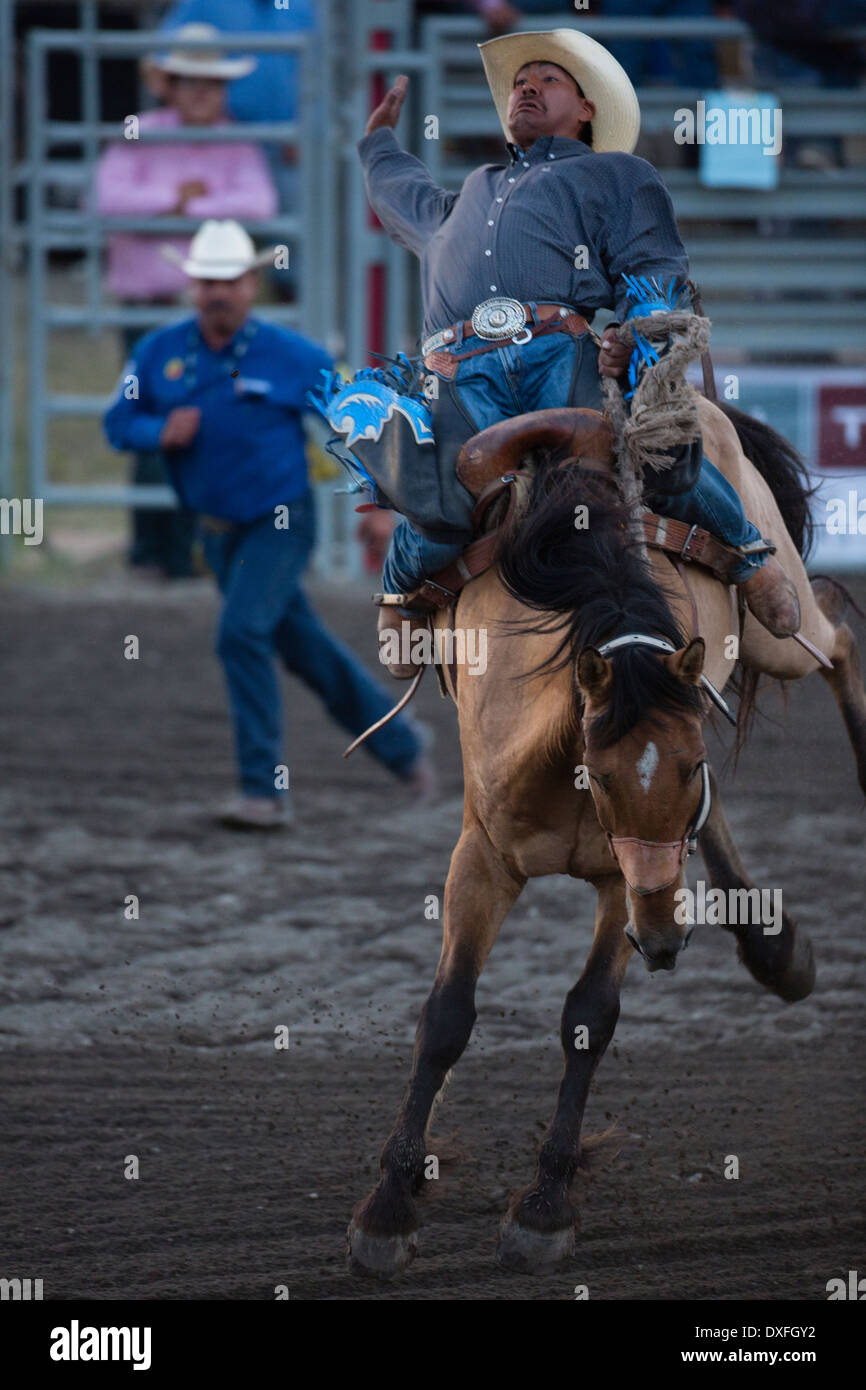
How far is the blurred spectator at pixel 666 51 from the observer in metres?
11.1

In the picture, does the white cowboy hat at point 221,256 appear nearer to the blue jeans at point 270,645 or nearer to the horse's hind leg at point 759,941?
the blue jeans at point 270,645

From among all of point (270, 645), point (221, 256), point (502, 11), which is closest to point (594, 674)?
Answer: point (270, 645)

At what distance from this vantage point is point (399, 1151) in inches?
143

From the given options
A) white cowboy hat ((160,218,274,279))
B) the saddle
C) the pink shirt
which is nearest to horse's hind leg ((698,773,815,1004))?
the saddle

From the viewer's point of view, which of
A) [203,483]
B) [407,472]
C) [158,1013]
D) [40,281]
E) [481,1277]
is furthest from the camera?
[40,281]

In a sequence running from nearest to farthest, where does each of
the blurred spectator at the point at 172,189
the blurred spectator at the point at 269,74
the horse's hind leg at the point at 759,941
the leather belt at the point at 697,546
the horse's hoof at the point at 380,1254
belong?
the horse's hoof at the point at 380,1254
the leather belt at the point at 697,546
the horse's hind leg at the point at 759,941
the blurred spectator at the point at 172,189
the blurred spectator at the point at 269,74

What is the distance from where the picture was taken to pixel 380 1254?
11.6ft

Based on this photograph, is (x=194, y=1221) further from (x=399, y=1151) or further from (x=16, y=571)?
(x=16, y=571)

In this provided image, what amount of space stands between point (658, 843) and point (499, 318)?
4.26ft

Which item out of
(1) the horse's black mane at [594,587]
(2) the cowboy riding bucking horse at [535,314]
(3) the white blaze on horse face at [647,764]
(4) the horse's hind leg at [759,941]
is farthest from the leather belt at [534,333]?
(4) the horse's hind leg at [759,941]

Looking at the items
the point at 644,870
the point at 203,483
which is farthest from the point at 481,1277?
the point at 203,483

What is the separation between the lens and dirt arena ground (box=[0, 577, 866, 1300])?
368 cm

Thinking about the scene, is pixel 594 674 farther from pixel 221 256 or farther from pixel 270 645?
pixel 221 256

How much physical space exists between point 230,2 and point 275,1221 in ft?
31.8
